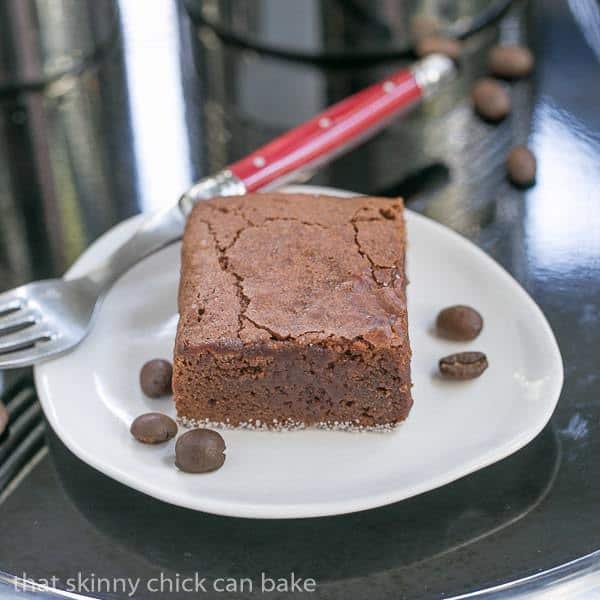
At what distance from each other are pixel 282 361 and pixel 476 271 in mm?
365

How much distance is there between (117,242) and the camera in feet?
4.99

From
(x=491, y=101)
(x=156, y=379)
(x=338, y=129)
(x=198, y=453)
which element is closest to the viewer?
(x=198, y=453)

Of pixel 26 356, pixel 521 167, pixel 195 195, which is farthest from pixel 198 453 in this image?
pixel 521 167

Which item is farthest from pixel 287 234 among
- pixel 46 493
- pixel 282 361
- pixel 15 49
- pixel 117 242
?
pixel 15 49

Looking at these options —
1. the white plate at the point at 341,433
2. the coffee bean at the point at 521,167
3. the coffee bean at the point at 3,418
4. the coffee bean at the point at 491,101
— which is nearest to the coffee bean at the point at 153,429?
the white plate at the point at 341,433

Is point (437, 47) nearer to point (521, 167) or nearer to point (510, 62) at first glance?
point (510, 62)

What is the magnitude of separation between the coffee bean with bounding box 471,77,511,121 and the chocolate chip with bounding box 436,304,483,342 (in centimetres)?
53

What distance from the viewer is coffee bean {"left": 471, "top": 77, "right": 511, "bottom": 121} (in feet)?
5.91

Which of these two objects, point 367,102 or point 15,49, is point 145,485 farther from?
point 15,49

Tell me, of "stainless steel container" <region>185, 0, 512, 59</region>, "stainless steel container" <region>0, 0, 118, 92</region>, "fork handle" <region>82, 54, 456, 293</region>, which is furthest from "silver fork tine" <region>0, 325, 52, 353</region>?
"stainless steel container" <region>185, 0, 512, 59</region>

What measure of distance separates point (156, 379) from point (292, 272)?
8.1 inches

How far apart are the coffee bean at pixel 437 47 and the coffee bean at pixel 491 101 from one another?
8cm

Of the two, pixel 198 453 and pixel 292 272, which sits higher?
pixel 292 272

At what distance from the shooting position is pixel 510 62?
1.88 metres
